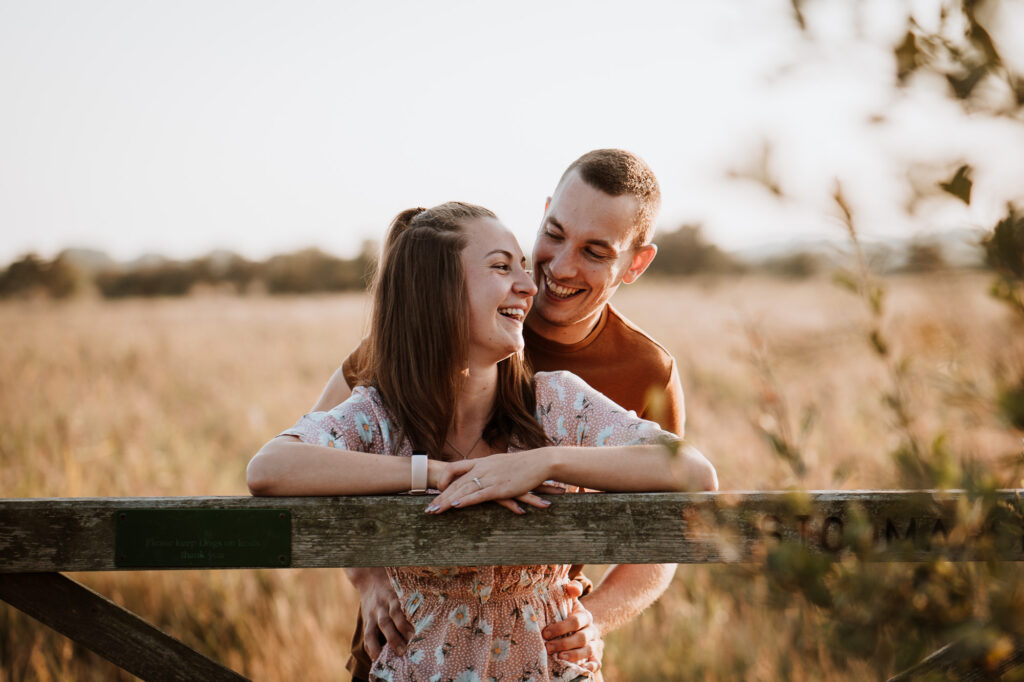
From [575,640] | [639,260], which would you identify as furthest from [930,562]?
[639,260]

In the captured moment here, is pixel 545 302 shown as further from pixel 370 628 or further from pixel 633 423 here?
pixel 370 628

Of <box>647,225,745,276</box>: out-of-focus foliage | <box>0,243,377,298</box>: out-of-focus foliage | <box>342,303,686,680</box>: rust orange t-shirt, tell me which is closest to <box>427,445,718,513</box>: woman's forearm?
<box>342,303,686,680</box>: rust orange t-shirt

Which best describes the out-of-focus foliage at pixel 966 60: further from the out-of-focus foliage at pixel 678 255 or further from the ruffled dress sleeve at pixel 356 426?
the out-of-focus foliage at pixel 678 255

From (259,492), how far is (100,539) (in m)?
0.35

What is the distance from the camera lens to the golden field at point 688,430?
78 cm

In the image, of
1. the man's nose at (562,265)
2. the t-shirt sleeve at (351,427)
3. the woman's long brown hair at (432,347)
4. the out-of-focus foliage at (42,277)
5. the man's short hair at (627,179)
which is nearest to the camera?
the t-shirt sleeve at (351,427)

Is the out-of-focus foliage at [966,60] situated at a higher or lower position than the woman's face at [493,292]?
higher

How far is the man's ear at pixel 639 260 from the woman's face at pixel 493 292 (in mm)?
995

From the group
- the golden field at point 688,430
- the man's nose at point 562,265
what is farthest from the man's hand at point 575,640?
the man's nose at point 562,265

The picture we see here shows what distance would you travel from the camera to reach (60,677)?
13.8 ft

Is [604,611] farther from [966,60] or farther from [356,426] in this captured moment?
[966,60]

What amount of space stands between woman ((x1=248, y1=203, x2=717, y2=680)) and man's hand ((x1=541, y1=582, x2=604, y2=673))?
0.03m

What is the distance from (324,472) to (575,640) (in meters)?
0.85

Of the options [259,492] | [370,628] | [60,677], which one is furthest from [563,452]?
[60,677]
